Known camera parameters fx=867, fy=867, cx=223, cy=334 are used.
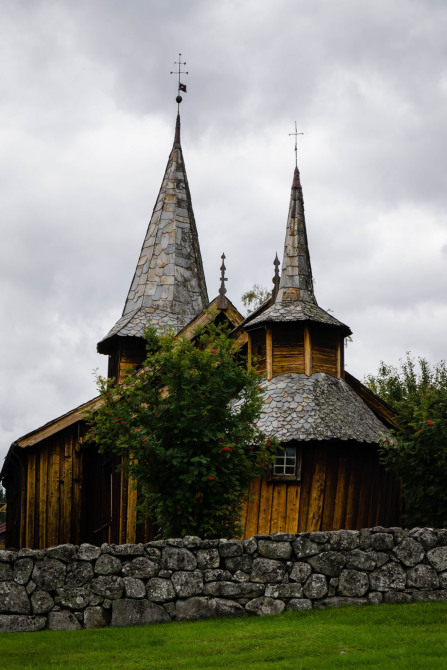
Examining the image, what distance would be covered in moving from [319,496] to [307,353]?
12.0 feet

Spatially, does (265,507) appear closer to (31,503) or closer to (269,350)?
(269,350)

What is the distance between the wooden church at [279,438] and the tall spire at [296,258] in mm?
33

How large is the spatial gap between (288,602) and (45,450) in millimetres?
11918

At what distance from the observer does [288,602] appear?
1313 centimetres

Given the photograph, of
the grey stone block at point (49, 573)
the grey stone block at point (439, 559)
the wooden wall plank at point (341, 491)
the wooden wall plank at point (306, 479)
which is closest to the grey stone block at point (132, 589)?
the grey stone block at point (49, 573)

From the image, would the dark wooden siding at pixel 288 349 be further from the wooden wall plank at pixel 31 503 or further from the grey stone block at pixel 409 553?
the grey stone block at pixel 409 553

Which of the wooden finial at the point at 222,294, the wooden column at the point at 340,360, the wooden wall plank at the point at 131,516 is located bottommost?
the wooden wall plank at the point at 131,516

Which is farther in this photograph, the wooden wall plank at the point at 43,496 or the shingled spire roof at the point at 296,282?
the wooden wall plank at the point at 43,496

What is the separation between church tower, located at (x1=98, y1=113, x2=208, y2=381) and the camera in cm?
2664

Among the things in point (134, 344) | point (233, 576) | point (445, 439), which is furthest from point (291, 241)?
point (233, 576)

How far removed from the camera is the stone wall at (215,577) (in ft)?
41.8

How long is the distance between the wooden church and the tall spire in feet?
0.11

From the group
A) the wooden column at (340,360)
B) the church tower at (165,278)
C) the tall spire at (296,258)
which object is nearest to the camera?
the wooden column at (340,360)

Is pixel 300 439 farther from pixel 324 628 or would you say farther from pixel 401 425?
pixel 324 628
